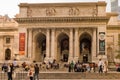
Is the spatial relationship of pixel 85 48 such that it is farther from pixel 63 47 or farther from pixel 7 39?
pixel 7 39

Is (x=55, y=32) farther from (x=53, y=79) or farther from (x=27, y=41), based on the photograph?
(x=53, y=79)

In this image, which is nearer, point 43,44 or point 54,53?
point 54,53

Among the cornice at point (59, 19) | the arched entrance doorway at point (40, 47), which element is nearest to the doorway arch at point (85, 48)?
the arched entrance doorway at point (40, 47)

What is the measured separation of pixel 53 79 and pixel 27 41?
117ft

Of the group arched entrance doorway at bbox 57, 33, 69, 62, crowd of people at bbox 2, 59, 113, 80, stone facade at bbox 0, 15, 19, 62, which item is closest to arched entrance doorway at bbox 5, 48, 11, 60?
stone facade at bbox 0, 15, 19, 62

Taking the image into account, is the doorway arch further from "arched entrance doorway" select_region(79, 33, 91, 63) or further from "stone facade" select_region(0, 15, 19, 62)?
"stone facade" select_region(0, 15, 19, 62)

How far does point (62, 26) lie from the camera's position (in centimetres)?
7831

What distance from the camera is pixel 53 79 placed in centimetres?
4406

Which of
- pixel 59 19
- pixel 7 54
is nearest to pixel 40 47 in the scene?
pixel 59 19

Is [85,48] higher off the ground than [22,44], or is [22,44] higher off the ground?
[22,44]

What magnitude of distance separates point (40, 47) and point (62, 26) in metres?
7.96

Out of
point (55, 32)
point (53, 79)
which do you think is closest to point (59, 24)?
point (55, 32)

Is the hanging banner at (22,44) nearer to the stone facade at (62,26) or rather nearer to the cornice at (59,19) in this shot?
the stone facade at (62,26)

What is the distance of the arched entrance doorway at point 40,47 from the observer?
266ft
